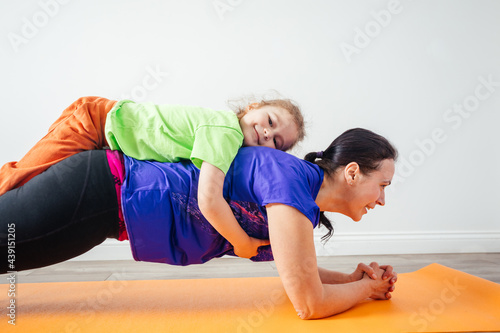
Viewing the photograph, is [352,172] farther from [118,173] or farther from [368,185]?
[118,173]

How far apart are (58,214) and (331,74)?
79.0 inches

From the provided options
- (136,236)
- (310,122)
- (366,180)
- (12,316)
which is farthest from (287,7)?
(12,316)

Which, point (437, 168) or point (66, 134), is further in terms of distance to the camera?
point (437, 168)

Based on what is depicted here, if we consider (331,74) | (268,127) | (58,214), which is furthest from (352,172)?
(331,74)

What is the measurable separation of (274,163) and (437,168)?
A: 2.02m

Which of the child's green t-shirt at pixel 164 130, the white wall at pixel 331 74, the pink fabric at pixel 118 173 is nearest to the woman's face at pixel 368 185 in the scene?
the child's green t-shirt at pixel 164 130

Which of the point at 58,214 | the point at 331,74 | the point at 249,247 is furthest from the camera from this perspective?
the point at 331,74

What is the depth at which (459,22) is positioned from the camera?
269 cm

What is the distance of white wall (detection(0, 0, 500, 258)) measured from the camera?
7.53 feet

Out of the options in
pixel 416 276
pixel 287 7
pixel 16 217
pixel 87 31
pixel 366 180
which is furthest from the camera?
pixel 287 7

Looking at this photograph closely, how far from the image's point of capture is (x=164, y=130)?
3.83ft

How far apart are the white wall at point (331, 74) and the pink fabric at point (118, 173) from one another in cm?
132

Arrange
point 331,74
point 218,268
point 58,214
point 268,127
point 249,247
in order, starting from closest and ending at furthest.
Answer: point 58,214, point 249,247, point 268,127, point 218,268, point 331,74

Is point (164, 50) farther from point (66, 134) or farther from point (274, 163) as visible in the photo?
point (274, 163)
